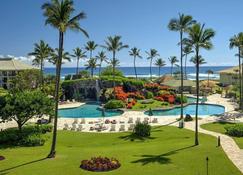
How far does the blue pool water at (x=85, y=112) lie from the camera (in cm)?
5474

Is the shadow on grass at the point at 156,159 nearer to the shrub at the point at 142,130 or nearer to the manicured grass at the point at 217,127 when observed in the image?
the shrub at the point at 142,130

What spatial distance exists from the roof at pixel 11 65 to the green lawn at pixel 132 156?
184 ft

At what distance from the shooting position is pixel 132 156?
26.3 meters

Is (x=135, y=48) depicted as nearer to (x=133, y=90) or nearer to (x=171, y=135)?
(x=133, y=90)

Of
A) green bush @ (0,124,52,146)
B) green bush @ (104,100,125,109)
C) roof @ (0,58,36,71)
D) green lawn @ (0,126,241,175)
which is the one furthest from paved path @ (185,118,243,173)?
roof @ (0,58,36,71)

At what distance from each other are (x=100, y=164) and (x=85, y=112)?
35.8m

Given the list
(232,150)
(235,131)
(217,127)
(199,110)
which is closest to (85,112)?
(199,110)

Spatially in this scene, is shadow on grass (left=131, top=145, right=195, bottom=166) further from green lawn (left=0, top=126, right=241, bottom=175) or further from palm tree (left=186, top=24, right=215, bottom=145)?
palm tree (left=186, top=24, right=215, bottom=145)

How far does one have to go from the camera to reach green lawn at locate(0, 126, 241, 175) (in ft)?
74.4

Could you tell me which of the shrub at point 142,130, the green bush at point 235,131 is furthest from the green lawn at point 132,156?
the green bush at point 235,131

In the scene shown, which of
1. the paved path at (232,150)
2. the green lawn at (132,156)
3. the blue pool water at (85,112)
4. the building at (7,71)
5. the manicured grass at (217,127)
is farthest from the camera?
the building at (7,71)

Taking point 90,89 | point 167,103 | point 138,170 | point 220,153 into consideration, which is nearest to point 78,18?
point 138,170

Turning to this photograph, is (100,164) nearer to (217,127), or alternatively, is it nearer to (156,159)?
(156,159)

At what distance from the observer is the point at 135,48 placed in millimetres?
96062
